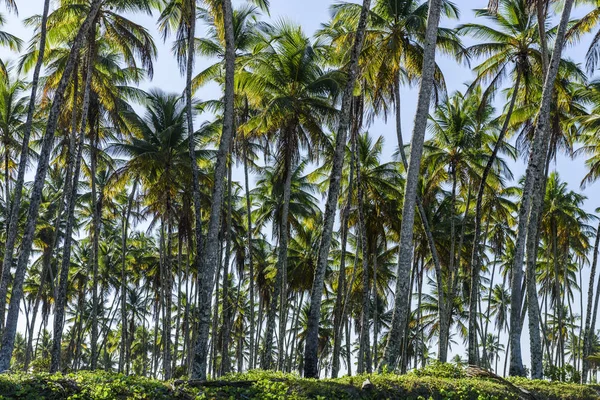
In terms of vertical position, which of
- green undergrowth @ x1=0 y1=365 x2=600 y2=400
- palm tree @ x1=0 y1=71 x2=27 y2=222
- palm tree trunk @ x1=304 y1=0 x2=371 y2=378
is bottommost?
green undergrowth @ x1=0 y1=365 x2=600 y2=400

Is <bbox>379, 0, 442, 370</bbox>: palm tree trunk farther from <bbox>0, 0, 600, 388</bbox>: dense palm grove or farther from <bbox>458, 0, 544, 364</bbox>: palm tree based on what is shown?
<bbox>458, 0, 544, 364</bbox>: palm tree

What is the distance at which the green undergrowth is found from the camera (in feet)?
29.9

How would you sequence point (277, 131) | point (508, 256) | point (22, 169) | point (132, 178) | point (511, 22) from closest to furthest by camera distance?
point (22, 169) → point (511, 22) → point (277, 131) → point (132, 178) → point (508, 256)

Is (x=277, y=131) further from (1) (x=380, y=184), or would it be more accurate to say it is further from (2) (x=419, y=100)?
(2) (x=419, y=100)

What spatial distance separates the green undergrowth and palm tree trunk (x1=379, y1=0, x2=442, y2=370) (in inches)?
44.7

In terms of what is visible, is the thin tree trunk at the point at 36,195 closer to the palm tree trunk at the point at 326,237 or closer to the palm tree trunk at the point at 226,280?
the palm tree trunk at the point at 326,237

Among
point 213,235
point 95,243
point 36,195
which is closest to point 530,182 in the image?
point 213,235

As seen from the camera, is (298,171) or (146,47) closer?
(146,47)

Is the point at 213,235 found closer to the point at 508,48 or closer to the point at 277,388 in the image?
the point at 277,388

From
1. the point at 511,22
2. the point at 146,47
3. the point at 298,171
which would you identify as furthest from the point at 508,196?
the point at 146,47

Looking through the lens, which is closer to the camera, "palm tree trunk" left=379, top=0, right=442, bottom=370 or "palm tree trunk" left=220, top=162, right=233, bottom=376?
"palm tree trunk" left=379, top=0, right=442, bottom=370

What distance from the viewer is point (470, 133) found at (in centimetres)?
2886

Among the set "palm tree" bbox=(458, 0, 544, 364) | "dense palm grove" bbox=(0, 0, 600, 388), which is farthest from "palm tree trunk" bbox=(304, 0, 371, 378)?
"palm tree" bbox=(458, 0, 544, 364)

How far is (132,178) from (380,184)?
423 inches
